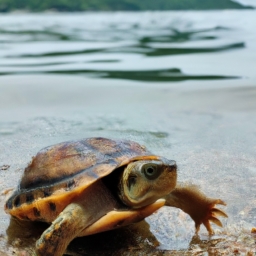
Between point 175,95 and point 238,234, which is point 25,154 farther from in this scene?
point 175,95

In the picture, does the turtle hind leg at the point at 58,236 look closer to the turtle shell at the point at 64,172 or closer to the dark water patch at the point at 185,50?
the turtle shell at the point at 64,172

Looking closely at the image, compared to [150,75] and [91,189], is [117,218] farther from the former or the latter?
[150,75]

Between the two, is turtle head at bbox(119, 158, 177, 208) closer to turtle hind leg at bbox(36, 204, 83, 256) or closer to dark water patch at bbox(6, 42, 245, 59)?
turtle hind leg at bbox(36, 204, 83, 256)

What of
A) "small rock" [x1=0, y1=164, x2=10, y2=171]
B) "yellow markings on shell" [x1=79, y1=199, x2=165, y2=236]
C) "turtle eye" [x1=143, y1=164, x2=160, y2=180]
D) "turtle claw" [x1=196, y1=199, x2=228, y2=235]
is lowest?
"small rock" [x1=0, y1=164, x2=10, y2=171]

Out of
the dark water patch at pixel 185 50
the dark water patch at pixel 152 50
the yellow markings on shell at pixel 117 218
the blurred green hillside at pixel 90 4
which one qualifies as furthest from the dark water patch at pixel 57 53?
the blurred green hillside at pixel 90 4

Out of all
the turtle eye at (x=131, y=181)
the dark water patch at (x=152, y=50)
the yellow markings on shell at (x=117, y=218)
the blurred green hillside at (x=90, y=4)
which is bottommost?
the blurred green hillside at (x=90, y=4)

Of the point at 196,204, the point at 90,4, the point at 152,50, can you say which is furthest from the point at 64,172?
the point at 90,4

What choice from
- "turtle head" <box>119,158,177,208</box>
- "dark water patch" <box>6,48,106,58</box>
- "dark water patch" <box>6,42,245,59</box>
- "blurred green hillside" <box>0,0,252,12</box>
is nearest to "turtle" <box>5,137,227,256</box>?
"turtle head" <box>119,158,177,208</box>
